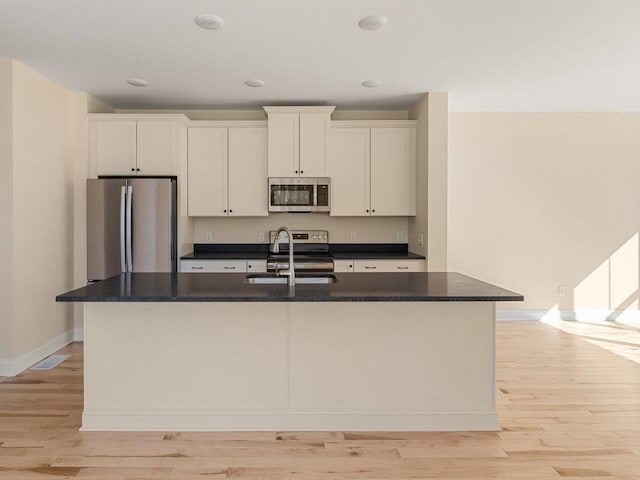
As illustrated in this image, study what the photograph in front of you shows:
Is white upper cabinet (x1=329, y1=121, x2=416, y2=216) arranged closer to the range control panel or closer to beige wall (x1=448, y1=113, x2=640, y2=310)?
the range control panel

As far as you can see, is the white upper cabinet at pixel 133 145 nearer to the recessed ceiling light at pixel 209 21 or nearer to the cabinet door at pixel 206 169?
the cabinet door at pixel 206 169

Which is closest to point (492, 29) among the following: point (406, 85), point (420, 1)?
point (420, 1)

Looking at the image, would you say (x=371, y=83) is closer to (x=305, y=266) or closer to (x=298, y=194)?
(x=298, y=194)

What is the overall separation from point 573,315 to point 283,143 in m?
4.08

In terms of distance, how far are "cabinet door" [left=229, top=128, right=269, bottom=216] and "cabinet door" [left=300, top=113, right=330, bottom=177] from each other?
1.42ft

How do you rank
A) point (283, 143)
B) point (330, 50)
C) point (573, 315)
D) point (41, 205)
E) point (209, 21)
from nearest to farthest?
point (209, 21), point (330, 50), point (41, 205), point (283, 143), point (573, 315)

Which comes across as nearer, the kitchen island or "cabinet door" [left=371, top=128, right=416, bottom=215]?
the kitchen island

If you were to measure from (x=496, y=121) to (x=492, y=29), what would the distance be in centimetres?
261

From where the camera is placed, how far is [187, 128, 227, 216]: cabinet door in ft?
17.1

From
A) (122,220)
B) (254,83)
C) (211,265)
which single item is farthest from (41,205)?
(254,83)

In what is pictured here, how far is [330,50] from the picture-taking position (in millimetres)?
3693

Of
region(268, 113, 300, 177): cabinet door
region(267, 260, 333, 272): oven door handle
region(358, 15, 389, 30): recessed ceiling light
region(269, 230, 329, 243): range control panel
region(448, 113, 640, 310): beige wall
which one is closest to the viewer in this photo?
region(358, 15, 389, 30): recessed ceiling light

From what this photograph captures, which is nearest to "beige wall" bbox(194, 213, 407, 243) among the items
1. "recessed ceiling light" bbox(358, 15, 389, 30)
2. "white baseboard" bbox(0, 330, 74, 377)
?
"white baseboard" bbox(0, 330, 74, 377)

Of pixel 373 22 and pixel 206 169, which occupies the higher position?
pixel 373 22
